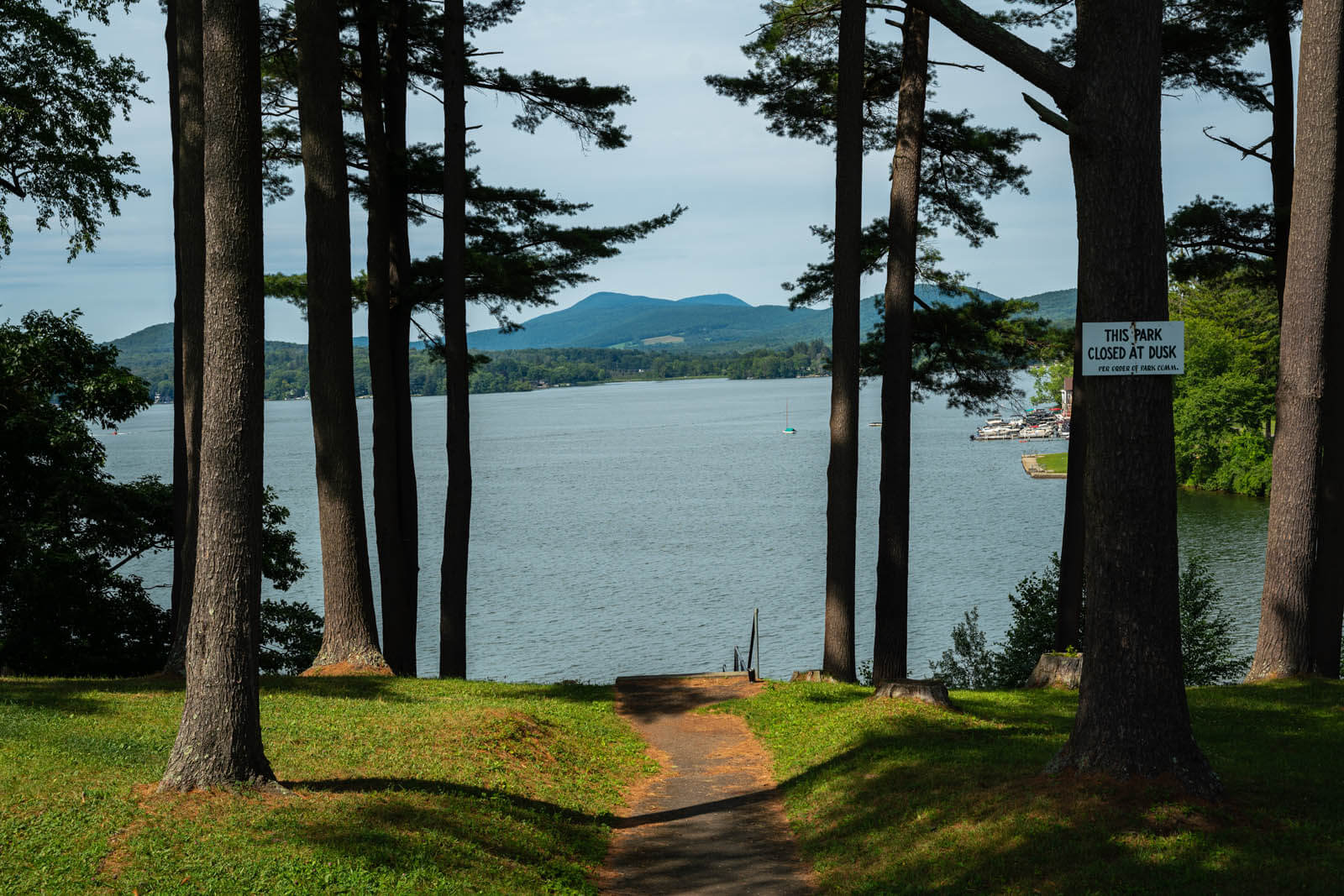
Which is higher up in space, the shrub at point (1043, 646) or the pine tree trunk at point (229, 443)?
the pine tree trunk at point (229, 443)

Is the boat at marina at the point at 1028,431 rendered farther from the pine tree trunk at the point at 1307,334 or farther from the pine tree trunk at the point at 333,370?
the pine tree trunk at the point at 333,370

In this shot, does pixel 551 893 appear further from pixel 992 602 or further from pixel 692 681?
pixel 992 602

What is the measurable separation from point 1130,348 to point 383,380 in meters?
10.6

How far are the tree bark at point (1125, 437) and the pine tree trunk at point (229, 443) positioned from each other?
417 centimetres

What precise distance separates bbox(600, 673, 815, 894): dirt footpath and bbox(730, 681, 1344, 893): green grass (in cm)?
20

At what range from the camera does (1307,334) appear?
365 inches

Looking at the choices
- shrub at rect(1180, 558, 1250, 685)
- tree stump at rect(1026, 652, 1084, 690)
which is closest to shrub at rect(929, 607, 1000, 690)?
shrub at rect(1180, 558, 1250, 685)

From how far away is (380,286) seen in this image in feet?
45.2

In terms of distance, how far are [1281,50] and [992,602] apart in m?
18.0

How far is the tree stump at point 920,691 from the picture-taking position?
28.4ft

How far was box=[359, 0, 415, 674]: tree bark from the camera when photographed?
13.5 metres

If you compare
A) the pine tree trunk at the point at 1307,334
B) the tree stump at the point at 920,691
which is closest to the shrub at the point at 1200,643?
the pine tree trunk at the point at 1307,334

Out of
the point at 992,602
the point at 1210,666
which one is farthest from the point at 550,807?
the point at 992,602

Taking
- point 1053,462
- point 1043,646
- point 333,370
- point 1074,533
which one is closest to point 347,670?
point 333,370
